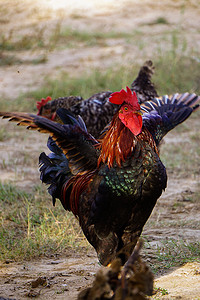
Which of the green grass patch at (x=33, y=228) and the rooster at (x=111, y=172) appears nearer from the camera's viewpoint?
the rooster at (x=111, y=172)

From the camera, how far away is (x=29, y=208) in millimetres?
5621

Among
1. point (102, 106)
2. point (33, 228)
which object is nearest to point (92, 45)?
point (102, 106)

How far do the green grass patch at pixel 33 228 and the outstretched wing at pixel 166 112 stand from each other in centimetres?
152

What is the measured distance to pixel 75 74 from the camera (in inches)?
443

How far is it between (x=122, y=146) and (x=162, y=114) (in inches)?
41.4

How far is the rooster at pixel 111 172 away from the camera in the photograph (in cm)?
355

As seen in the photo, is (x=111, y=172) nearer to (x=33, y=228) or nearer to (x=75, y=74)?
(x=33, y=228)

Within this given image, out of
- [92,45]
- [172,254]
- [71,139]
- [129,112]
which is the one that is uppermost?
[92,45]

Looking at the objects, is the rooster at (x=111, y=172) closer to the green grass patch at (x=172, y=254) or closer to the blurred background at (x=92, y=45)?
the green grass patch at (x=172, y=254)

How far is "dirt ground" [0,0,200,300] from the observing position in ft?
12.9

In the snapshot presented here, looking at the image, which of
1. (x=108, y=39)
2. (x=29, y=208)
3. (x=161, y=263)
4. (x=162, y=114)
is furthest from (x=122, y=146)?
(x=108, y=39)

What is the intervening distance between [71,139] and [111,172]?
477mm

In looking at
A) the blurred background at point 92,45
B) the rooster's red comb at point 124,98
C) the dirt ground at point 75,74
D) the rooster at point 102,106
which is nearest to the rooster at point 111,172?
the rooster's red comb at point 124,98

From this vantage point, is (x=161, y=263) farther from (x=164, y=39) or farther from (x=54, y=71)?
(x=164, y=39)
